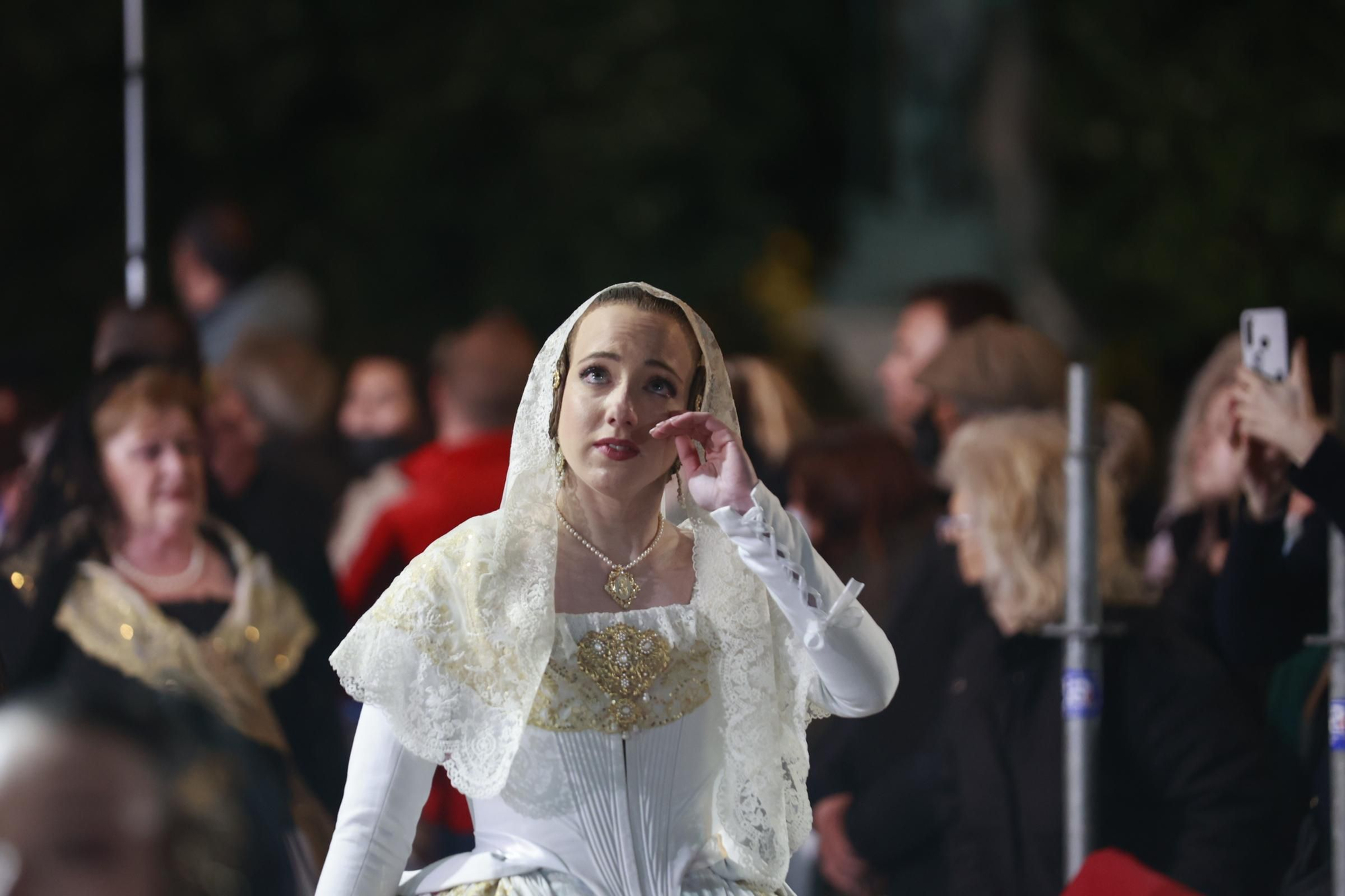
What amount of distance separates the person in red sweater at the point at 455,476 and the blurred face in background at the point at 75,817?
13.8 ft

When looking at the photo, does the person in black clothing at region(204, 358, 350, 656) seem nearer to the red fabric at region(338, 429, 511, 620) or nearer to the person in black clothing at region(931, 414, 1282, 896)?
the red fabric at region(338, 429, 511, 620)

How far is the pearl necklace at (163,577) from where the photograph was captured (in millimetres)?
4859

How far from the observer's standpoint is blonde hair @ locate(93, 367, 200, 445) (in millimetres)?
5031

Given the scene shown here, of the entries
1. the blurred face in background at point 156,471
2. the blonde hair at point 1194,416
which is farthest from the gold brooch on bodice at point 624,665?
the blurred face in background at point 156,471

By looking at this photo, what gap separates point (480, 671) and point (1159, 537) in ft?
9.87

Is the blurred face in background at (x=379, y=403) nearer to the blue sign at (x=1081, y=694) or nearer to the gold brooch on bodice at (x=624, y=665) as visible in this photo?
the blue sign at (x=1081, y=694)

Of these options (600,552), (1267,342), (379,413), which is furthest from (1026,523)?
(379,413)

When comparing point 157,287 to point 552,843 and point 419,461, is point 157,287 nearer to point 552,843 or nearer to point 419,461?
point 419,461

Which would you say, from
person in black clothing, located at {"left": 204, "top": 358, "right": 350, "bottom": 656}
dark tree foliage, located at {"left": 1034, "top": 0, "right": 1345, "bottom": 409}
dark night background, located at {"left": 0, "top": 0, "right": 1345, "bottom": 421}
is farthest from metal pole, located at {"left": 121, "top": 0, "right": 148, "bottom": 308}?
dark tree foliage, located at {"left": 1034, "top": 0, "right": 1345, "bottom": 409}

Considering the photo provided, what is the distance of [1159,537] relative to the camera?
17.2ft

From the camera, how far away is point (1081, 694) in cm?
389

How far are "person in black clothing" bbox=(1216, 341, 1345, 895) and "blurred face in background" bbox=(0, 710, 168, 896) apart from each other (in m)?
3.12

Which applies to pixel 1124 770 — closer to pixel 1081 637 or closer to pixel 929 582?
pixel 1081 637

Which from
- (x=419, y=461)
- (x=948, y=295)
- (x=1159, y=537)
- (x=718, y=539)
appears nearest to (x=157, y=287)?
(x=419, y=461)
